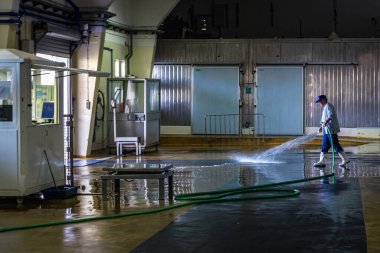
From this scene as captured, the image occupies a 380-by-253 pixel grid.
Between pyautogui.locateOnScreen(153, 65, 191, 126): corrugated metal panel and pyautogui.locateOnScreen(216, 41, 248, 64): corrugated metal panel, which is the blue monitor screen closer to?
pyautogui.locateOnScreen(153, 65, 191, 126): corrugated metal panel

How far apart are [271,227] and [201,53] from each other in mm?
20747

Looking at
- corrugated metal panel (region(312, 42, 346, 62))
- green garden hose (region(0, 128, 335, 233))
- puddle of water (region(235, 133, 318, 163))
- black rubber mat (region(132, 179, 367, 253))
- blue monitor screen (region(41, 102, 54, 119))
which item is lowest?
black rubber mat (region(132, 179, 367, 253))

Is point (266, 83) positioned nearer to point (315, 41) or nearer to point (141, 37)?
point (315, 41)

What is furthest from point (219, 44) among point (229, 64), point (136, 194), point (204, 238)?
point (204, 238)

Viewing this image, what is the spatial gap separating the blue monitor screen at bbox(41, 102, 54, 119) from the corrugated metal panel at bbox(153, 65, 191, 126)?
16661 millimetres

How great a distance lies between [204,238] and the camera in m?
10.2

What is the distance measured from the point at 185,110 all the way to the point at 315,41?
6282 mm

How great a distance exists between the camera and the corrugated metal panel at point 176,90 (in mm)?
31391

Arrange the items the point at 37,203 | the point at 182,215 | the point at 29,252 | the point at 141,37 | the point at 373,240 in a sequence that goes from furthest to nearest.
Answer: the point at 141,37
the point at 37,203
the point at 182,215
the point at 373,240
the point at 29,252

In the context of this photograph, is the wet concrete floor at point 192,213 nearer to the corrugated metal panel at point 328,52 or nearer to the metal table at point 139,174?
the metal table at point 139,174

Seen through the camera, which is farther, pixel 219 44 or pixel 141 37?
pixel 219 44

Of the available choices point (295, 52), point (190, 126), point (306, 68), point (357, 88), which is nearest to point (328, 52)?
point (306, 68)

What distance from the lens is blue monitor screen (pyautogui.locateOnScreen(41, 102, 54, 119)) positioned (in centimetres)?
1469

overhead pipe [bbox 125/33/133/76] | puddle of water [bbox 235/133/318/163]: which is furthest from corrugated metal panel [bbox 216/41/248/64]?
puddle of water [bbox 235/133/318/163]
